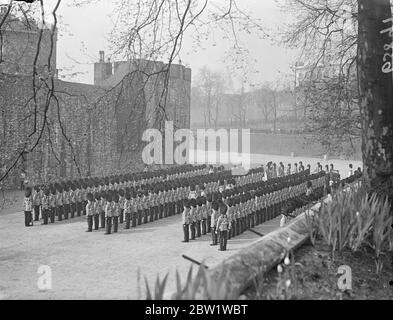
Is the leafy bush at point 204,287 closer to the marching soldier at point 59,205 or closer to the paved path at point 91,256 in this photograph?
the paved path at point 91,256

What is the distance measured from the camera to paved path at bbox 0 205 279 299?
7.20 meters

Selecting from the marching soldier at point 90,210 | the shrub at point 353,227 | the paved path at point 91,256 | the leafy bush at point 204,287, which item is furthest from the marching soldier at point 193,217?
the leafy bush at point 204,287

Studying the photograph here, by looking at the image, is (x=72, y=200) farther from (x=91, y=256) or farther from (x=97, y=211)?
(x=91, y=256)

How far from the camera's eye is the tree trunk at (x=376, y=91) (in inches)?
200

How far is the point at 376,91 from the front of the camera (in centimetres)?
513

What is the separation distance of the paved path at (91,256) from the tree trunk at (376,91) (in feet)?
10.3

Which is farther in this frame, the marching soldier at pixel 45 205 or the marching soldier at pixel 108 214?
the marching soldier at pixel 45 205

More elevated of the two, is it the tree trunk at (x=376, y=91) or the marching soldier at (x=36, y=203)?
the tree trunk at (x=376, y=91)

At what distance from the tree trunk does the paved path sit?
314 cm

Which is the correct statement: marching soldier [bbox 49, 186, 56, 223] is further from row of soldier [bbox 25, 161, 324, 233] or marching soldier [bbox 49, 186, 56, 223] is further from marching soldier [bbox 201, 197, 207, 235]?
marching soldier [bbox 201, 197, 207, 235]

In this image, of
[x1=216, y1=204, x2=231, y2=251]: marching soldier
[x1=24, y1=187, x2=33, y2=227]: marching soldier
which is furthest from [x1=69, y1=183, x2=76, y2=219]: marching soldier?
[x1=216, y1=204, x2=231, y2=251]: marching soldier

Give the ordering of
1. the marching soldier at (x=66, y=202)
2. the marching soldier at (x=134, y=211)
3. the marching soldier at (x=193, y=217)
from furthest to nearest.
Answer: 1. the marching soldier at (x=66, y=202)
2. the marching soldier at (x=134, y=211)
3. the marching soldier at (x=193, y=217)

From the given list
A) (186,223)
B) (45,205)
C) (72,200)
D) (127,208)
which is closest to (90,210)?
(127,208)
